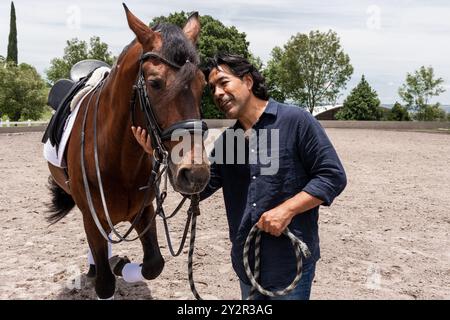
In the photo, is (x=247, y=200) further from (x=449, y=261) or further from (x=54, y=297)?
(x=449, y=261)

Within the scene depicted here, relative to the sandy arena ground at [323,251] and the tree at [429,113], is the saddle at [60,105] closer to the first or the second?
the sandy arena ground at [323,251]

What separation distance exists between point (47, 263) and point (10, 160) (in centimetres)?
939

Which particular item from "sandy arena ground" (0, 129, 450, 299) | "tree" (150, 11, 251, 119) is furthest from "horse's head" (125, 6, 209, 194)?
"tree" (150, 11, 251, 119)

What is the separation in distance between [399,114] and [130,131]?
42.2m

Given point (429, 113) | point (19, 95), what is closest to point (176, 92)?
point (19, 95)

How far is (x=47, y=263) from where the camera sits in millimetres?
4980

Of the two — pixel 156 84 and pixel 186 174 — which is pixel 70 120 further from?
pixel 186 174

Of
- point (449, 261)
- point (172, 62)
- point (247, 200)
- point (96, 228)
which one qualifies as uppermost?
point (172, 62)

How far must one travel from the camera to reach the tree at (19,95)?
31.5 meters

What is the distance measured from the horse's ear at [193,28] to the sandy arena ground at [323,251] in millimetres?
2519

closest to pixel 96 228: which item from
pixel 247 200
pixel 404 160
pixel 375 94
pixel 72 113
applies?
pixel 72 113

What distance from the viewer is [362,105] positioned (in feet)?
137

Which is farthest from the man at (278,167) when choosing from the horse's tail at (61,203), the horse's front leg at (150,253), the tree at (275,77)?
the tree at (275,77)

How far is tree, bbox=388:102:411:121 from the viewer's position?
41031 millimetres
